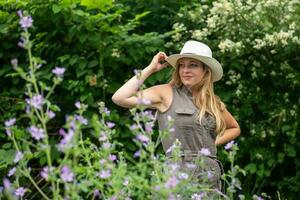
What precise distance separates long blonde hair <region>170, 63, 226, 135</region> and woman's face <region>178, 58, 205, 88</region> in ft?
0.16

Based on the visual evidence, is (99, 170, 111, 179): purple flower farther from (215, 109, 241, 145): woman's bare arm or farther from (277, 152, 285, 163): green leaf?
(277, 152, 285, 163): green leaf

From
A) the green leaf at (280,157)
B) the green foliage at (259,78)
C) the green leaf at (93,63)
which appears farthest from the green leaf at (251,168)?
the green leaf at (93,63)

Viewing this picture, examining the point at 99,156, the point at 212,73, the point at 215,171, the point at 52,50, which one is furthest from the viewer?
the point at 52,50

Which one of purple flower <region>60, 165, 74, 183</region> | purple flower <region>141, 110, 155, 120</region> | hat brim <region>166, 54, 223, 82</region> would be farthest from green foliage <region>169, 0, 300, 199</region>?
purple flower <region>60, 165, 74, 183</region>

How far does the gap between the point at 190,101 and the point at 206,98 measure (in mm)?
120

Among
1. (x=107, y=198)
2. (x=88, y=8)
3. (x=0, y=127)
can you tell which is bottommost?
(x=0, y=127)

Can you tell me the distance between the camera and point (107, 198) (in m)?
2.68

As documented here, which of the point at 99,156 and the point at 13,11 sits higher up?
the point at 99,156

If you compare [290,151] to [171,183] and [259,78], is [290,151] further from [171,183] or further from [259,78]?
[171,183]

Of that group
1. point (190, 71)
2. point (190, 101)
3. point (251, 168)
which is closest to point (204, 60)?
point (190, 71)

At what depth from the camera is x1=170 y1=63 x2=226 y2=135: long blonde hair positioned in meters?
3.99

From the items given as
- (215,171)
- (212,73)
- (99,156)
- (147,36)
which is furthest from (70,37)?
(99,156)

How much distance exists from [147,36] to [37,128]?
3753 millimetres

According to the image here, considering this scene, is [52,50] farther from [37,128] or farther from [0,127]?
[37,128]
